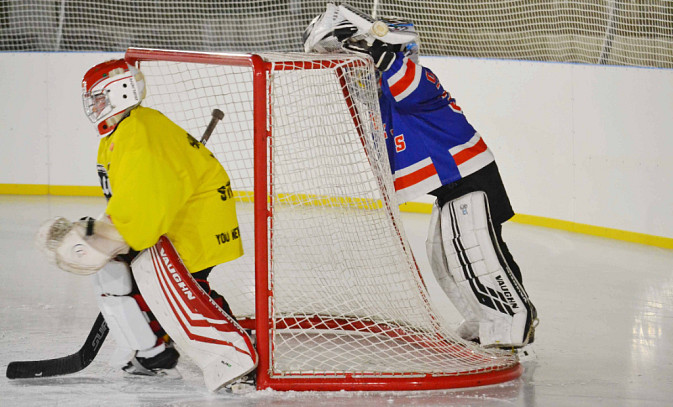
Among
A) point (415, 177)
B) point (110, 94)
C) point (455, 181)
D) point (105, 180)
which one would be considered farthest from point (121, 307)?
point (455, 181)

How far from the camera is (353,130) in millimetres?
2936

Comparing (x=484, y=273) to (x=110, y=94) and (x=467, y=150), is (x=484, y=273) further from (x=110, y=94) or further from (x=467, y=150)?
(x=110, y=94)

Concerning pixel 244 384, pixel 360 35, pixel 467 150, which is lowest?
pixel 244 384

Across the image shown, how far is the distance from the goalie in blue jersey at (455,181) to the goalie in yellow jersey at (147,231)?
0.61 meters

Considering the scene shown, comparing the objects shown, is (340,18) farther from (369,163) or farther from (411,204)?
(411,204)

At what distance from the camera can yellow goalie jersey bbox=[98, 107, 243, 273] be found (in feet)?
8.25

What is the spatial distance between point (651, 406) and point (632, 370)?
14.8 inches

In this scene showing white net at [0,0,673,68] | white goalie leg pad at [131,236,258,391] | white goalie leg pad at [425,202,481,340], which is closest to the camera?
white goalie leg pad at [131,236,258,391]

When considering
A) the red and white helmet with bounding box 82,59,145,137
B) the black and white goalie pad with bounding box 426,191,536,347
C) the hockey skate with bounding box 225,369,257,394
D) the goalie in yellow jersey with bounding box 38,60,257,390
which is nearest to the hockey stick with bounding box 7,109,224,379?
the goalie in yellow jersey with bounding box 38,60,257,390

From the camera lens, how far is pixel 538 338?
11.3 feet

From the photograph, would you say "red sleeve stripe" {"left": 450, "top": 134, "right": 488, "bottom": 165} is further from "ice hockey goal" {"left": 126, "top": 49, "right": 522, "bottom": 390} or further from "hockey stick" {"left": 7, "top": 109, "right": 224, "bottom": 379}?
"hockey stick" {"left": 7, "top": 109, "right": 224, "bottom": 379}

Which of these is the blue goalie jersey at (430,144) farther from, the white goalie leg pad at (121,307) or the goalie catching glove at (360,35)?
the white goalie leg pad at (121,307)

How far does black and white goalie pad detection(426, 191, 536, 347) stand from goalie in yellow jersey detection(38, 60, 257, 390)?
0.74 m

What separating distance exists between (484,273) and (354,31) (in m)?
0.92
